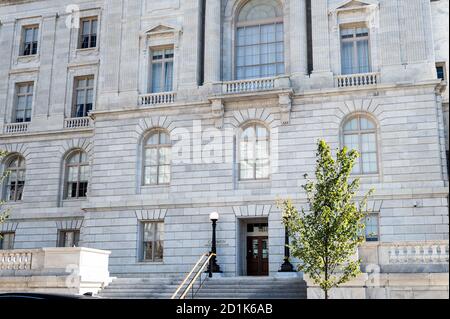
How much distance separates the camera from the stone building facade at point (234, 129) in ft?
85.5

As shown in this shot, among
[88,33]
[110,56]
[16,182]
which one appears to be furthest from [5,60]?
[110,56]

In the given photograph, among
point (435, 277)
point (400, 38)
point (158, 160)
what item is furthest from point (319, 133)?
point (435, 277)

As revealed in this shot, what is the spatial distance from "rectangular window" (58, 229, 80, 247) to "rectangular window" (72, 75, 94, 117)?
7125mm

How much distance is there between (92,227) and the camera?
2911 cm

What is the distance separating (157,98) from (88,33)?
885 cm

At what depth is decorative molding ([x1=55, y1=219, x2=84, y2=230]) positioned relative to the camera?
32156mm

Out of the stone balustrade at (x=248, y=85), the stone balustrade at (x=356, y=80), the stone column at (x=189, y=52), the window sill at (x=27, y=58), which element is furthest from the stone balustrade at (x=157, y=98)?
the window sill at (x=27, y=58)

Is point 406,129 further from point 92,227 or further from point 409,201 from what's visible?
point 92,227

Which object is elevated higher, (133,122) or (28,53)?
(28,53)

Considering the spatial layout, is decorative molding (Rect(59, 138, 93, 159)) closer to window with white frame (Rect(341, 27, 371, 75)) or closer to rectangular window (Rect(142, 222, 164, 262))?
rectangular window (Rect(142, 222, 164, 262))

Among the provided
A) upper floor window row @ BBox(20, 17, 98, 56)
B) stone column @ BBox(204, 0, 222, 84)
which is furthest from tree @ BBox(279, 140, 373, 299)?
upper floor window row @ BBox(20, 17, 98, 56)

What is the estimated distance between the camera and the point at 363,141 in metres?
26.8
